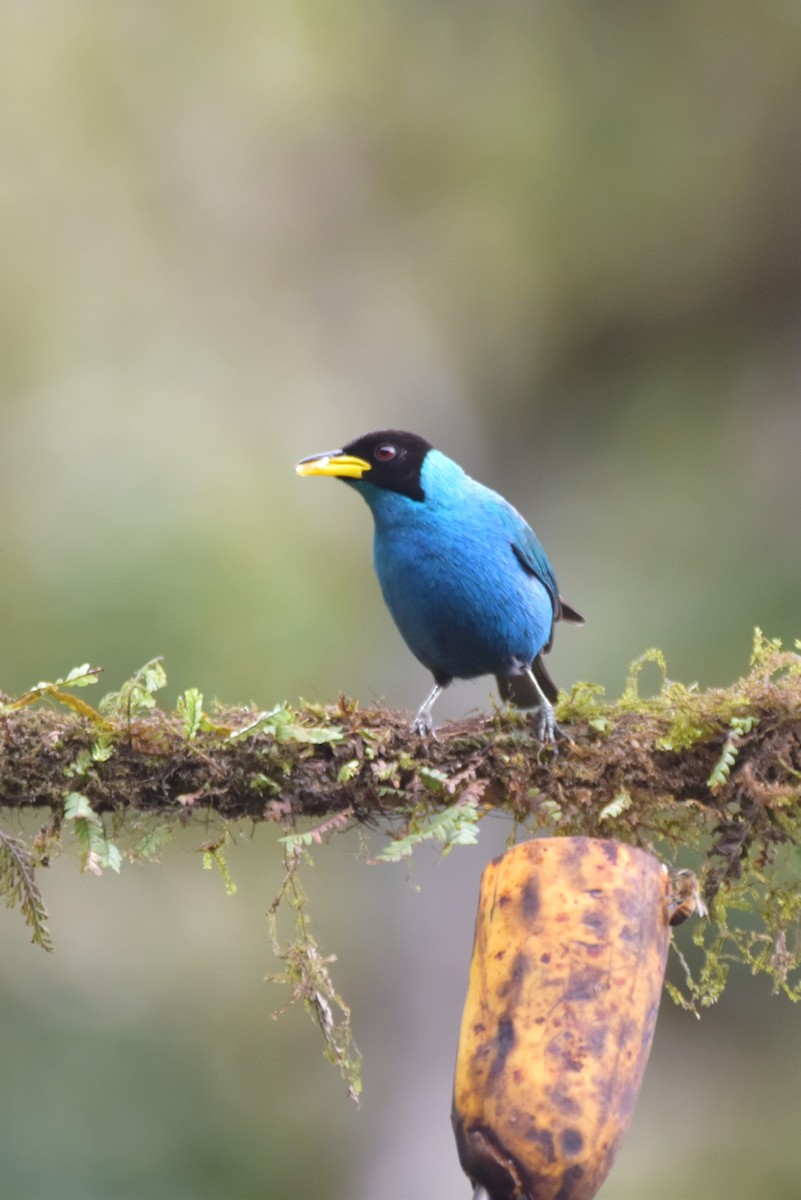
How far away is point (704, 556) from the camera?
9453 mm

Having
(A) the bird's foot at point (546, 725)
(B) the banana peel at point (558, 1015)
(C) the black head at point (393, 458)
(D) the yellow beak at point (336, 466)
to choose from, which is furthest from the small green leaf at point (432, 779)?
(D) the yellow beak at point (336, 466)

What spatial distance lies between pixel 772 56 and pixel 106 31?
4127 millimetres

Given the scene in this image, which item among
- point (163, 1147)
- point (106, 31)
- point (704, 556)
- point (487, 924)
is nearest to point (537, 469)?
point (704, 556)

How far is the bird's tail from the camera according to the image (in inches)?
194

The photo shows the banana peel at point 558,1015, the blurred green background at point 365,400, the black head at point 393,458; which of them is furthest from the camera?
the blurred green background at point 365,400

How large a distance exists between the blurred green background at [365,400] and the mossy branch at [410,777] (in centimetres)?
444

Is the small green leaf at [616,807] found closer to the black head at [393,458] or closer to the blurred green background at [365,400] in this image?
the black head at [393,458]

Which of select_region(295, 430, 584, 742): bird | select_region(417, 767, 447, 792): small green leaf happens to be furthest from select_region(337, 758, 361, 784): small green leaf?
select_region(295, 430, 584, 742): bird

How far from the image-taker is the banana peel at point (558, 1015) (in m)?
2.53

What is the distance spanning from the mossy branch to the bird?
3.14 feet

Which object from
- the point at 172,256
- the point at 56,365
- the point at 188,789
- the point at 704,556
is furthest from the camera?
the point at 172,256

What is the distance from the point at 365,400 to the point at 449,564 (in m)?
4.73

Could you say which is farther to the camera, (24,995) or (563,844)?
(24,995)

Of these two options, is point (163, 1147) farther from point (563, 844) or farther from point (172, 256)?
point (563, 844)
